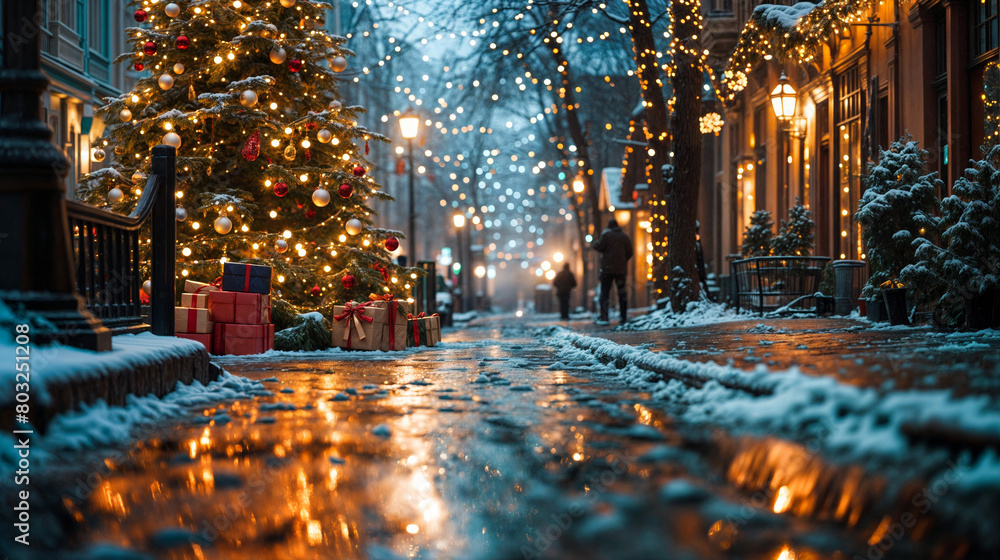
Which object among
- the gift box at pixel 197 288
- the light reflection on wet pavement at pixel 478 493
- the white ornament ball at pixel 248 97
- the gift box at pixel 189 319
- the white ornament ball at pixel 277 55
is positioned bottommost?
the light reflection on wet pavement at pixel 478 493

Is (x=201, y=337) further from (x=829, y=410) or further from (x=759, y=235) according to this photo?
(x=759, y=235)

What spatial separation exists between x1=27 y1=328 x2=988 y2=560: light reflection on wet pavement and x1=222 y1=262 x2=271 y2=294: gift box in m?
5.11

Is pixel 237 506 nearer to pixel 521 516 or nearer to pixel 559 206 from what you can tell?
pixel 521 516

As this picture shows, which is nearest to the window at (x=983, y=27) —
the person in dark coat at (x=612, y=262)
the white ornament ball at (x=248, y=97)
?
the person in dark coat at (x=612, y=262)

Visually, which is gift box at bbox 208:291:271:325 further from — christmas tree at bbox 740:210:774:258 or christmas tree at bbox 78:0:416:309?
christmas tree at bbox 740:210:774:258

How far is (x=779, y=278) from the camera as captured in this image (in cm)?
1480

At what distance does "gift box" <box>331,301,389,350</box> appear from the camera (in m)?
11.0

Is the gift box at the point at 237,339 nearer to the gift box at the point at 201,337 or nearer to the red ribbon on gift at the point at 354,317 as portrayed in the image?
the gift box at the point at 201,337

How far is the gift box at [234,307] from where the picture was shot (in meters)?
9.72

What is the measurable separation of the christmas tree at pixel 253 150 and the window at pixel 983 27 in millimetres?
7696

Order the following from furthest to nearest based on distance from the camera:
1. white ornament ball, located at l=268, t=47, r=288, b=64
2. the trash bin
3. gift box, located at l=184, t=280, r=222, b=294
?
1. the trash bin
2. white ornament ball, located at l=268, t=47, r=288, b=64
3. gift box, located at l=184, t=280, r=222, b=294

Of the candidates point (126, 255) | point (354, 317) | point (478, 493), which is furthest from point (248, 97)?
point (478, 493)

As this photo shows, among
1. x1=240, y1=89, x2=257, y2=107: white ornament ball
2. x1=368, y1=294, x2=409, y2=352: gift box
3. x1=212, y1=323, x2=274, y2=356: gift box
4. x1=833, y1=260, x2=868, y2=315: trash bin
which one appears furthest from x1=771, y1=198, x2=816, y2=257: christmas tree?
x1=212, y1=323, x2=274, y2=356: gift box

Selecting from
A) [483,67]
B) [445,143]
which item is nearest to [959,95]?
[483,67]
